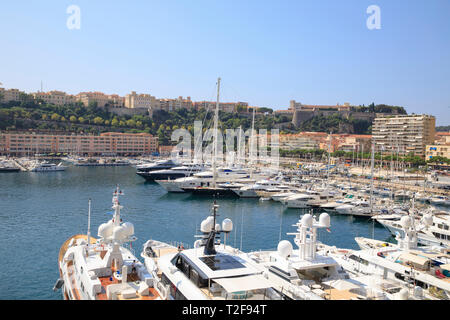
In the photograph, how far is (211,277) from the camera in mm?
6953

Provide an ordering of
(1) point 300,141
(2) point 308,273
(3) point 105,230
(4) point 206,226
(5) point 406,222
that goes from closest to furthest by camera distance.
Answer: (3) point 105,230, (4) point 206,226, (2) point 308,273, (5) point 406,222, (1) point 300,141

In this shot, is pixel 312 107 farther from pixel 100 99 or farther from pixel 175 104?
pixel 100 99

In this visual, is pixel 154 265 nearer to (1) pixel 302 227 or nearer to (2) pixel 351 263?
(1) pixel 302 227

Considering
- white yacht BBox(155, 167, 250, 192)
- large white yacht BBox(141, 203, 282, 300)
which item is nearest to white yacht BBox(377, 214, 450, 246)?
large white yacht BBox(141, 203, 282, 300)

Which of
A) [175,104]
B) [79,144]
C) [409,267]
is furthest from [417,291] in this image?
[175,104]

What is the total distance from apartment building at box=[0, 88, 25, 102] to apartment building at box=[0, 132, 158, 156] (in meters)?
25.0

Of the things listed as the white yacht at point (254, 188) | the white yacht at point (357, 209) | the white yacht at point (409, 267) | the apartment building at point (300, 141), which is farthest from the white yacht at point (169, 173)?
the apartment building at point (300, 141)

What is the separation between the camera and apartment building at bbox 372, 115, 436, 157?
228 feet

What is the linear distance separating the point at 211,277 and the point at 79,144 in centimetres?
7749

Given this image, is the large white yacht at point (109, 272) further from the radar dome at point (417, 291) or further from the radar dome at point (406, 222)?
the radar dome at point (406, 222)

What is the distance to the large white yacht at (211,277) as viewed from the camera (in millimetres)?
6648

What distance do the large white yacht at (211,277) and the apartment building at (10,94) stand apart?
98.8m

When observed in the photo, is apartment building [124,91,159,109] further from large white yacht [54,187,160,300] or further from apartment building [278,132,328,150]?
large white yacht [54,187,160,300]
